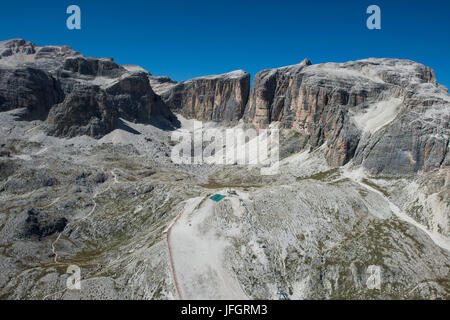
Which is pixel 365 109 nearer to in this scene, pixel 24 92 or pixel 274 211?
pixel 274 211

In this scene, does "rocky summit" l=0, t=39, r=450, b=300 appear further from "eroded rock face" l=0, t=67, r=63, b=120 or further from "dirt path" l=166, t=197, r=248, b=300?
"eroded rock face" l=0, t=67, r=63, b=120

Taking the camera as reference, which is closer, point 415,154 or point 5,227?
point 5,227

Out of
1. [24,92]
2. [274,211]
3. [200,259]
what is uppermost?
[24,92]

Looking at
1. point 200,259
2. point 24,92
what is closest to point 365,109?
point 200,259

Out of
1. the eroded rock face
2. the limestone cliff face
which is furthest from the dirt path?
the eroded rock face

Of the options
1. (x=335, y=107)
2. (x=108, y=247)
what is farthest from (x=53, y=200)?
(x=335, y=107)

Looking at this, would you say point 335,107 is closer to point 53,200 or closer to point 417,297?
point 417,297
